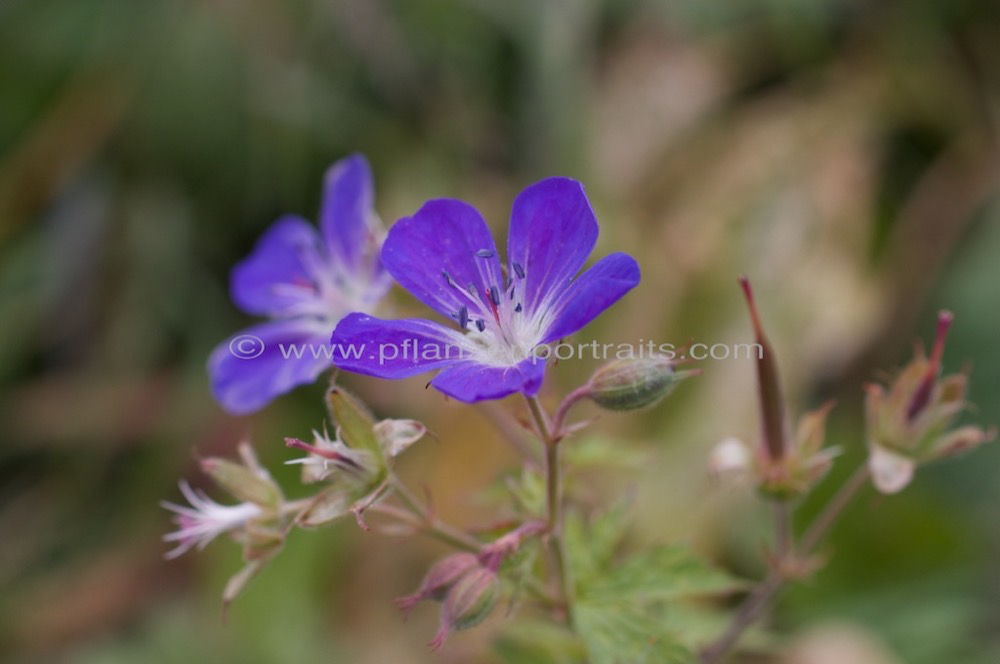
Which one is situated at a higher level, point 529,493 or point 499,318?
point 499,318

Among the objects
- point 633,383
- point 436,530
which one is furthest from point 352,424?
point 633,383

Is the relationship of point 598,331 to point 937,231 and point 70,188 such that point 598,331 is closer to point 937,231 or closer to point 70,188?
point 937,231

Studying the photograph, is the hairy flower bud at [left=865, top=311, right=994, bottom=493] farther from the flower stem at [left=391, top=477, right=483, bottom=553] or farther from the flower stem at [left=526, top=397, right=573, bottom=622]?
the flower stem at [left=391, top=477, right=483, bottom=553]

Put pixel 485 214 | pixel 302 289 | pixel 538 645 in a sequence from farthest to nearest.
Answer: pixel 485 214 < pixel 302 289 < pixel 538 645

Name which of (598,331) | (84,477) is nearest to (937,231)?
(598,331)

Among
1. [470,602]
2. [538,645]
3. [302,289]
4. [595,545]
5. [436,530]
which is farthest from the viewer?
[302,289]

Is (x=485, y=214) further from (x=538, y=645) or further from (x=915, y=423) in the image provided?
(x=915, y=423)

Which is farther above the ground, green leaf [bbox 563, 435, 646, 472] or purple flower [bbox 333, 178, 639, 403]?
purple flower [bbox 333, 178, 639, 403]

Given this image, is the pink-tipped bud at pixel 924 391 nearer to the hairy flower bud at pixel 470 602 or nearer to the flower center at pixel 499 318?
the flower center at pixel 499 318

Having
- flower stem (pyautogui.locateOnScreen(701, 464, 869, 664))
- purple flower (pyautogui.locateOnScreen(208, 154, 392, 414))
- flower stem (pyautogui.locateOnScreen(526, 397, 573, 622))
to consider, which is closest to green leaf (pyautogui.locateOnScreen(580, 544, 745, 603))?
flower stem (pyautogui.locateOnScreen(526, 397, 573, 622))
